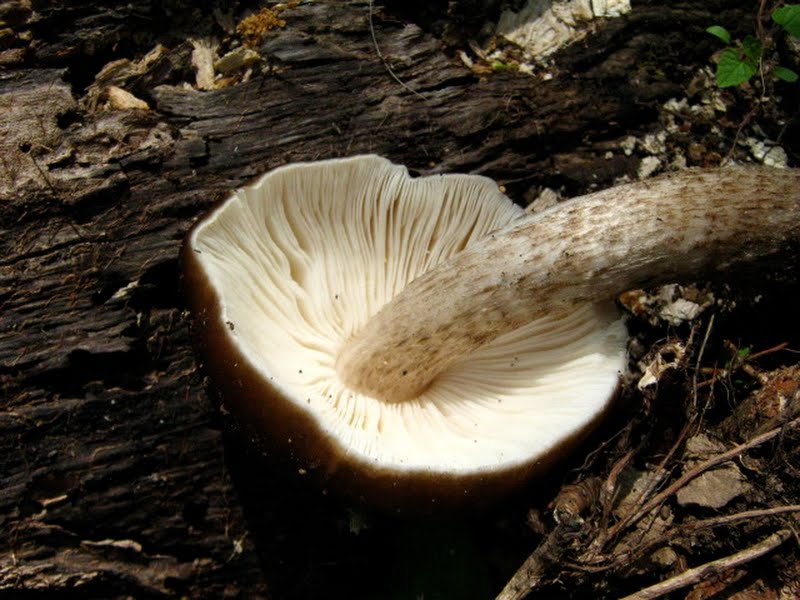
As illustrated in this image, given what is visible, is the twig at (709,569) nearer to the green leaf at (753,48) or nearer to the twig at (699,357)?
the twig at (699,357)

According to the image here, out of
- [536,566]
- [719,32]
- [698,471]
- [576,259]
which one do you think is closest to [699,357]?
[698,471]

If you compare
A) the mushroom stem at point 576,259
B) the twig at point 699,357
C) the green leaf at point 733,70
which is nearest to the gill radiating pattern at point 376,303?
the mushroom stem at point 576,259

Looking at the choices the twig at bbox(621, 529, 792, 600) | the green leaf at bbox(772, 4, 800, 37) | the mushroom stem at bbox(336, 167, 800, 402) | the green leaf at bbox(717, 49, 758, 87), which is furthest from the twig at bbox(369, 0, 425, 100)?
the twig at bbox(621, 529, 792, 600)

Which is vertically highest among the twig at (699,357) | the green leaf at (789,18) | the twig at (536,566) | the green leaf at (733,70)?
the green leaf at (789,18)

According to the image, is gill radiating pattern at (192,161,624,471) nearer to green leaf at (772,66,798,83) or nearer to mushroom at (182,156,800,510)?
mushroom at (182,156,800,510)

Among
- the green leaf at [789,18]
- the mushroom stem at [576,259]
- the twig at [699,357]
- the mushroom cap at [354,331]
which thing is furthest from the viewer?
the green leaf at [789,18]

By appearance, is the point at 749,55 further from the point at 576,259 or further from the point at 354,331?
the point at 354,331

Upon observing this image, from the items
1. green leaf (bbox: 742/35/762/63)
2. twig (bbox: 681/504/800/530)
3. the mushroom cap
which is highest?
green leaf (bbox: 742/35/762/63)
